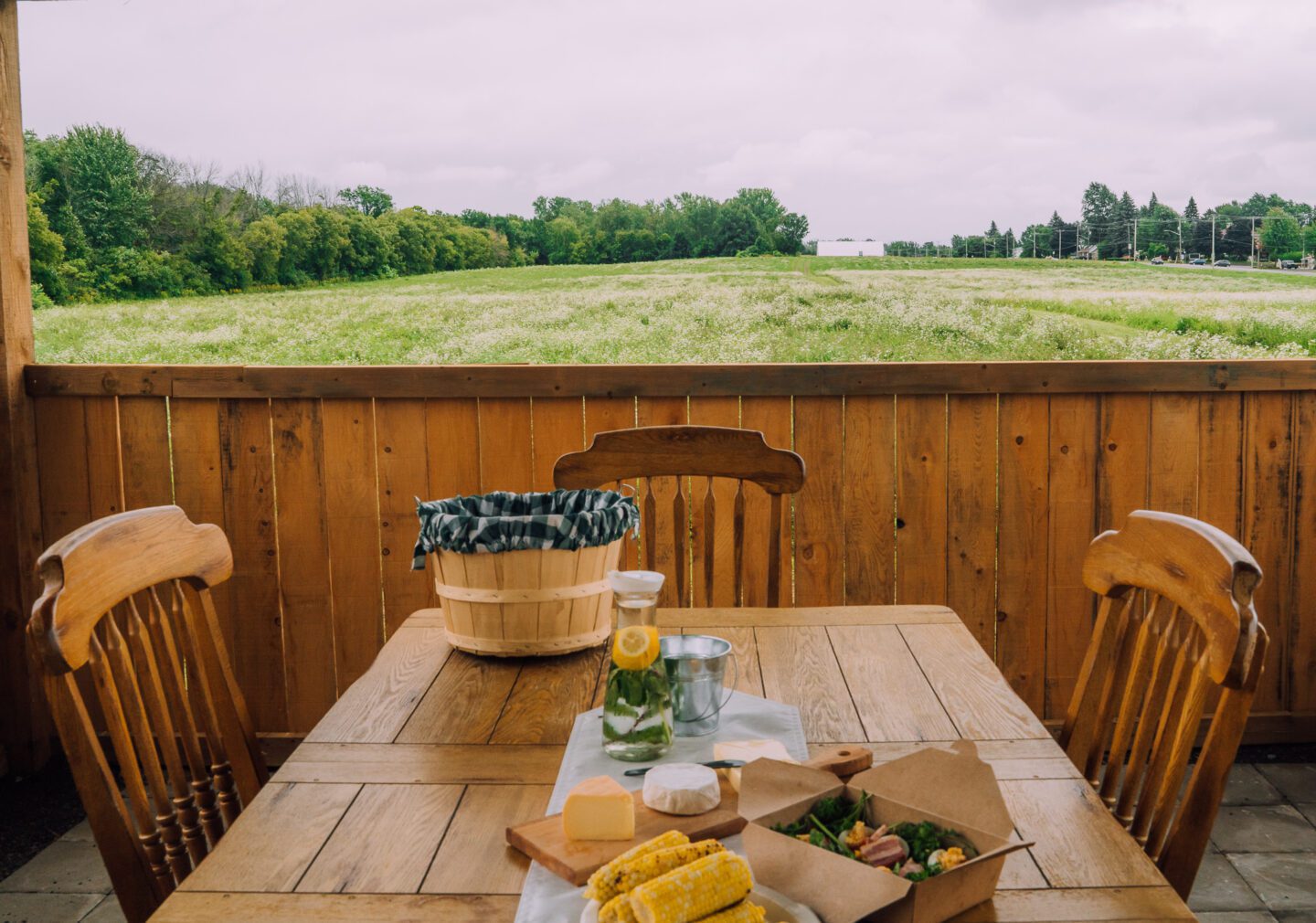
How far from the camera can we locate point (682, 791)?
41.8 inches

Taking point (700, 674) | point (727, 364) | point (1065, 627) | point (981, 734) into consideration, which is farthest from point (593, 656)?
point (1065, 627)

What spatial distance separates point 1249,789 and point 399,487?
2.23m

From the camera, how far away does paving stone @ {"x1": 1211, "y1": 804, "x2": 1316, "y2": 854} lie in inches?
100

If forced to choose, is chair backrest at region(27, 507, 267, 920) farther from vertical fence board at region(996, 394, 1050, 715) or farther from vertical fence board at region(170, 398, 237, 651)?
vertical fence board at region(996, 394, 1050, 715)

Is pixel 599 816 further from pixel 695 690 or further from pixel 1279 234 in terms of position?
pixel 1279 234

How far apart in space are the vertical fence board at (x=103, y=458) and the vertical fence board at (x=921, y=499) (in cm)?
196

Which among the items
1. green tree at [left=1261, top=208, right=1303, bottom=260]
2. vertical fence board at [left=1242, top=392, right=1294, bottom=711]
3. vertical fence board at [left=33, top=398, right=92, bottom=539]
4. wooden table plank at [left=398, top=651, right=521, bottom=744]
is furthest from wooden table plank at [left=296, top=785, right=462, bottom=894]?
green tree at [left=1261, top=208, right=1303, bottom=260]

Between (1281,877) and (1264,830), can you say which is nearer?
(1281,877)

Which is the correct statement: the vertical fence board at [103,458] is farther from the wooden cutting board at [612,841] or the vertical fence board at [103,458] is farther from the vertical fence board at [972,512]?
the wooden cutting board at [612,841]

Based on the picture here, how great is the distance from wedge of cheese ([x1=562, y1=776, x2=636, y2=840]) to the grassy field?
8.03 ft

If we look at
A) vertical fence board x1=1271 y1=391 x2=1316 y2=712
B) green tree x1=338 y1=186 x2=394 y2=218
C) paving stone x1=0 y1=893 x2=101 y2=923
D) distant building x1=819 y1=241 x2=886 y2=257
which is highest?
green tree x1=338 y1=186 x2=394 y2=218

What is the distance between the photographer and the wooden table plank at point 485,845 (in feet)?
3.30

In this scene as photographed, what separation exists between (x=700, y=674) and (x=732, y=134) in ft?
8.64

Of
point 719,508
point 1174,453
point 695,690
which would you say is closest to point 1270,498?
point 1174,453
